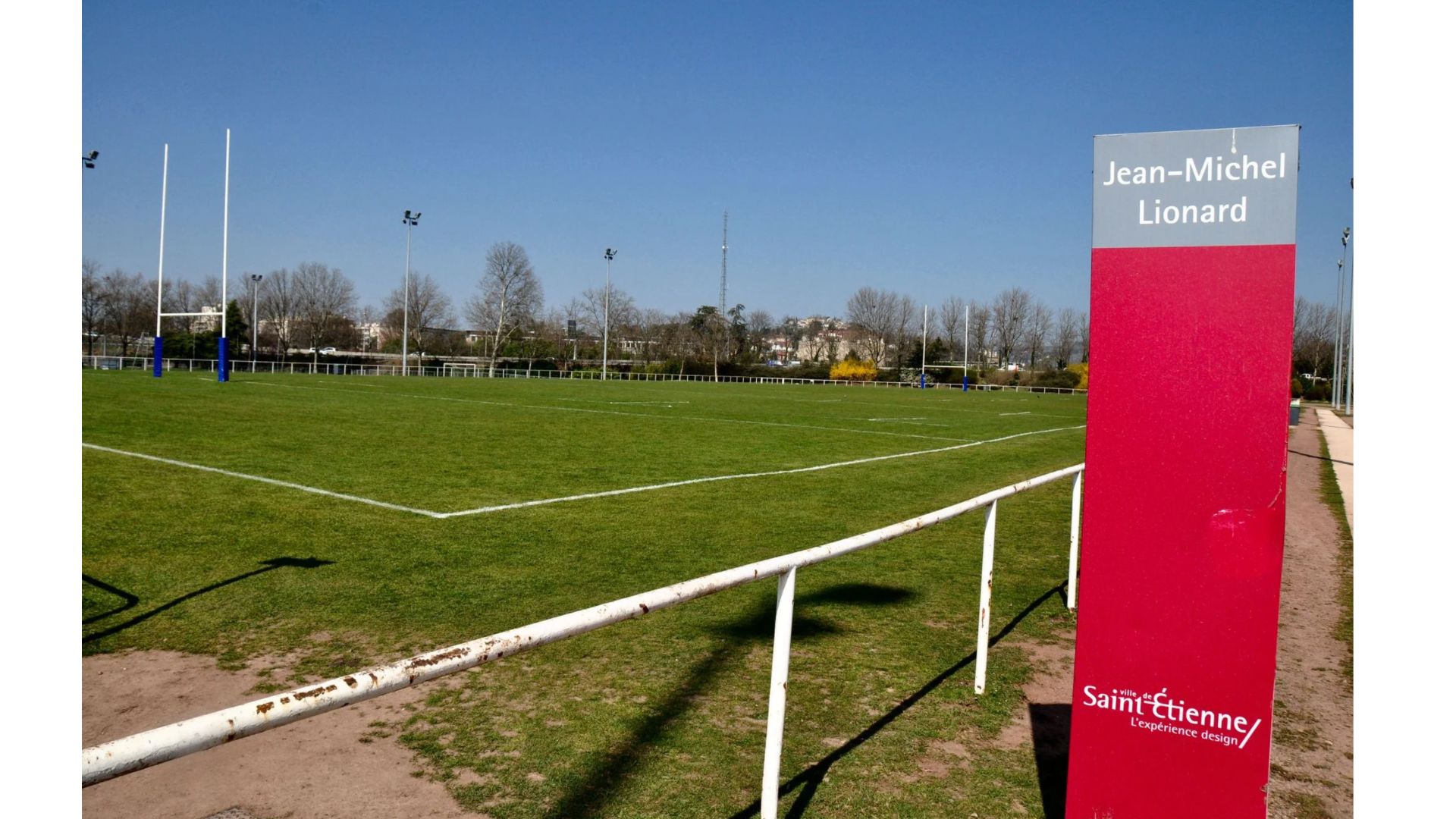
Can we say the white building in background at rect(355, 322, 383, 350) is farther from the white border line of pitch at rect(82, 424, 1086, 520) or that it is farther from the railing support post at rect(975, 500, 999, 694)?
the railing support post at rect(975, 500, 999, 694)

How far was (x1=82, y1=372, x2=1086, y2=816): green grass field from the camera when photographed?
4133 millimetres

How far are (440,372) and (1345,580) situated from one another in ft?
259

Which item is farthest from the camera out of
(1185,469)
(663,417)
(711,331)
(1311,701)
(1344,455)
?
(711,331)

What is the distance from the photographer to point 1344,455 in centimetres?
2245

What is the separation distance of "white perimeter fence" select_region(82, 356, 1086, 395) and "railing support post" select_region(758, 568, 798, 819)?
61.9 meters

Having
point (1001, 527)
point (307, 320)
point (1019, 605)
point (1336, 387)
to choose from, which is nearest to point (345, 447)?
point (1001, 527)

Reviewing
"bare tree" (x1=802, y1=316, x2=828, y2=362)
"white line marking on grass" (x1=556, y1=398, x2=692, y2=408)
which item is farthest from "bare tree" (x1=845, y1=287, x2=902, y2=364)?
"white line marking on grass" (x1=556, y1=398, x2=692, y2=408)

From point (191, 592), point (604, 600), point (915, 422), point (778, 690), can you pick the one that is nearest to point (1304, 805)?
point (778, 690)

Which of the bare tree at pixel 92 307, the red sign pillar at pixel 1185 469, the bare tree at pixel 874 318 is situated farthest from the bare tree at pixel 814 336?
the red sign pillar at pixel 1185 469

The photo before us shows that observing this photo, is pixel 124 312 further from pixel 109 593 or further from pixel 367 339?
pixel 109 593

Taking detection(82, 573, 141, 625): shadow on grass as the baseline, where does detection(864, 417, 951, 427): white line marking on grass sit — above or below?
above
